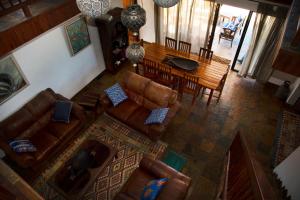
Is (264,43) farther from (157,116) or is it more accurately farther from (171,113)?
(157,116)

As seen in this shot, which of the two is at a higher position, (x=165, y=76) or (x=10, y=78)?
(x=10, y=78)

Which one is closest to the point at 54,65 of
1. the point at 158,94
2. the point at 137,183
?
the point at 158,94

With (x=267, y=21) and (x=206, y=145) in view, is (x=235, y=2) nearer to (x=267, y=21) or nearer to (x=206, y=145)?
(x=267, y=21)

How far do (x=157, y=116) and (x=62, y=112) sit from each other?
2.10m

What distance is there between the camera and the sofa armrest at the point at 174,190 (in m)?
3.32

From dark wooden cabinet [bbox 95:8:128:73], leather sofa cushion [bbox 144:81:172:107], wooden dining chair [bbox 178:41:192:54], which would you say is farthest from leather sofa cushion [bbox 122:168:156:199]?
wooden dining chair [bbox 178:41:192:54]

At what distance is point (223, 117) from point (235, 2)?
2.84 metres

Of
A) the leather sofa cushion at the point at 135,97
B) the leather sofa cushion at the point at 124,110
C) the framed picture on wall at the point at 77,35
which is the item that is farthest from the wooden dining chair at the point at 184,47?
the framed picture on wall at the point at 77,35

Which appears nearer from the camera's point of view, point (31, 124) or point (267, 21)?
point (31, 124)

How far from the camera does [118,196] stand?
3.44 meters

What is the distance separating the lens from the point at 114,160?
4.49 metres

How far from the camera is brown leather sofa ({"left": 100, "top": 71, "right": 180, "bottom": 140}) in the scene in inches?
182

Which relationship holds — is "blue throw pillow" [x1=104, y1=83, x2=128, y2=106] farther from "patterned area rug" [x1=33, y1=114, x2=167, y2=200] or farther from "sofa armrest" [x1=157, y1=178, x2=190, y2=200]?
"sofa armrest" [x1=157, y1=178, x2=190, y2=200]

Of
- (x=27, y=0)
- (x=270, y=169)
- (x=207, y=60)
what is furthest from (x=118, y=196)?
(x=207, y=60)
